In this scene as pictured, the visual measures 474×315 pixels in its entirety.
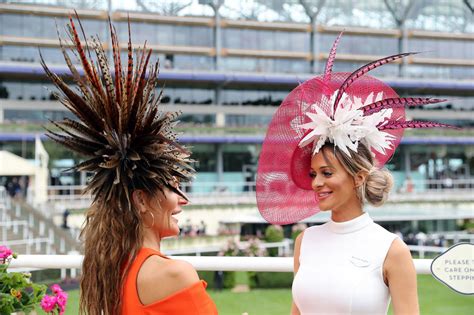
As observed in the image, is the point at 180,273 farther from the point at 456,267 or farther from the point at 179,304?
the point at 456,267

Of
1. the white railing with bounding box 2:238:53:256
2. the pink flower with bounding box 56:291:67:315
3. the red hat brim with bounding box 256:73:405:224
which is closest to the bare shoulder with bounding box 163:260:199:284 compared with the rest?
the red hat brim with bounding box 256:73:405:224

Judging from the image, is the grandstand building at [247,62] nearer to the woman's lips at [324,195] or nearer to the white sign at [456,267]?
the white sign at [456,267]

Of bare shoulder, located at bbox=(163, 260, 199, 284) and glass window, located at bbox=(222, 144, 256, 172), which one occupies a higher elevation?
glass window, located at bbox=(222, 144, 256, 172)

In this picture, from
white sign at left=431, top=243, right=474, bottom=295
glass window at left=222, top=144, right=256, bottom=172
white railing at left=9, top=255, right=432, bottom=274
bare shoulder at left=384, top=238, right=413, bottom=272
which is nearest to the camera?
bare shoulder at left=384, top=238, right=413, bottom=272

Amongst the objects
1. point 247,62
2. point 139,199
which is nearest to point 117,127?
point 139,199

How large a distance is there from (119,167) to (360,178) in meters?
0.86

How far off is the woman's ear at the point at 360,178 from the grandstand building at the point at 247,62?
106ft

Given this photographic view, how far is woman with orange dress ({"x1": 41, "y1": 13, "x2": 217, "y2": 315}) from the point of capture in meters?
1.77

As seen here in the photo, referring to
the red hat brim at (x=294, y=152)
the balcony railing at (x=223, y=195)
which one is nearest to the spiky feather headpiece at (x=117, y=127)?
the red hat brim at (x=294, y=152)

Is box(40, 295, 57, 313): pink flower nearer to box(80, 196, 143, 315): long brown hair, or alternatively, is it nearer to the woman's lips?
box(80, 196, 143, 315): long brown hair

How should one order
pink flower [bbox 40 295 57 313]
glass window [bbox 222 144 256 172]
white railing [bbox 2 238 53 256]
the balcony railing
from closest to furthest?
pink flower [bbox 40 295 57 313], white railing [bbox 2 238 53 256], the balcony railing, glass window [bbox 222 144 256 172]

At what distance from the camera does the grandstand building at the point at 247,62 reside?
3628cm

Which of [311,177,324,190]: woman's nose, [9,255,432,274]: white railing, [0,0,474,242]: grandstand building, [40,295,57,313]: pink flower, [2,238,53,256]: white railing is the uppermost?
[0,0,474,242]: grandstand building

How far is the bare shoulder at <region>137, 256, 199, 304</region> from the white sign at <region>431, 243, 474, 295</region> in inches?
48.2
